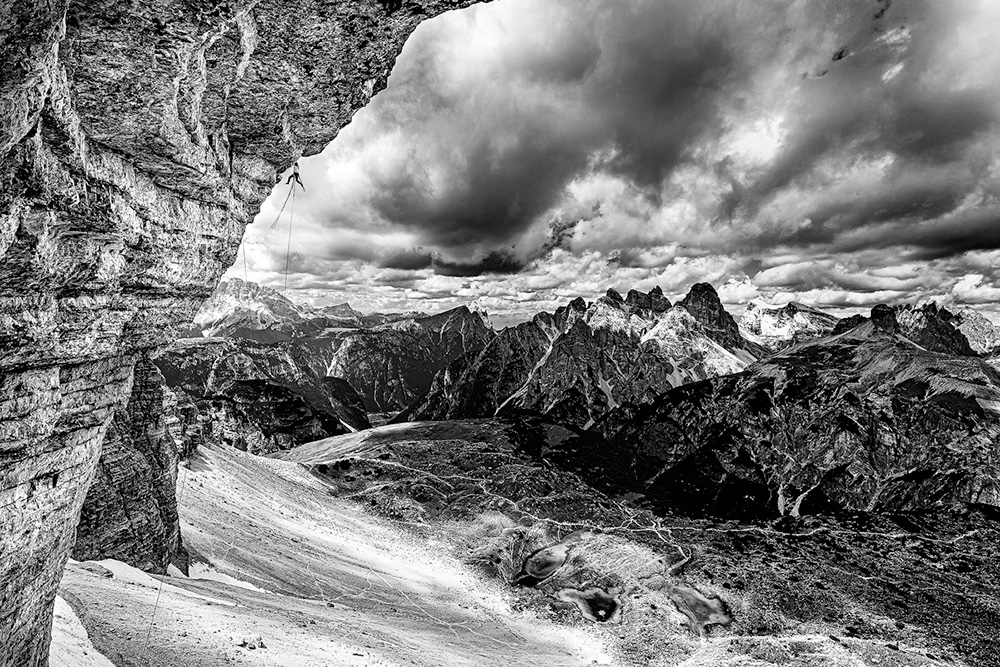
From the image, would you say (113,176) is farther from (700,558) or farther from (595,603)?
(700,558)

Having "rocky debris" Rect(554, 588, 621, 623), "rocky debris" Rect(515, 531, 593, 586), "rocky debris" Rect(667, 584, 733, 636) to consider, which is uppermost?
"rocky debris" Rect(667, 584, 733, 636)

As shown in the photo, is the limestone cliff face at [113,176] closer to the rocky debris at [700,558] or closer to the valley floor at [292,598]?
the valley floor at [292,598]

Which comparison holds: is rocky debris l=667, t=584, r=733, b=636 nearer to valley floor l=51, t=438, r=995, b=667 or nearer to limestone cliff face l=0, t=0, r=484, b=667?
valley floor l=51, t=438, r=995, b=667

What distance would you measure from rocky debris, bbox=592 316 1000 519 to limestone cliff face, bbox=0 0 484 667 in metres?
113

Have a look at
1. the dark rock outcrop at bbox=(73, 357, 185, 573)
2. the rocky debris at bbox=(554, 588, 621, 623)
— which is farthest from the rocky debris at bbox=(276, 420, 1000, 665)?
the dark rock outcrop at bbox=(73, 357, 185, 573)

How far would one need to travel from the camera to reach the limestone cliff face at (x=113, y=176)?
35.9 feet

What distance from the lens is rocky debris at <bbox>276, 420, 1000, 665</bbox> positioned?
54500mm

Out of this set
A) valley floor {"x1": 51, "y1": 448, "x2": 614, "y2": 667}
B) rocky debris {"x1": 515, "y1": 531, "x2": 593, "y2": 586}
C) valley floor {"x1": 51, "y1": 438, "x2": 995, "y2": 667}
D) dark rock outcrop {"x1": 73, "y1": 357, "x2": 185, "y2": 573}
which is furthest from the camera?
rocky debris {"x1": 515, "y1": 531, "x2": 593, "y2": 586}

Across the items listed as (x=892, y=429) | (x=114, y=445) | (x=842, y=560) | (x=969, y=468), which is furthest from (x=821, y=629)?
(x=892, y=429)

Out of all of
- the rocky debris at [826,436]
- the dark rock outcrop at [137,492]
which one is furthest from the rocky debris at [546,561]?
the dark rock outcrop at [137,492]

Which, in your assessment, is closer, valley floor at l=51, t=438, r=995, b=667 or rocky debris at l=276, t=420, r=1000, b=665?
valley floor at l=51, t=438, r=995, b=667

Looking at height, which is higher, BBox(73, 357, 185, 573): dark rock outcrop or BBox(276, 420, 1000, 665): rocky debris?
BBox(73, 357, 185, 573): dark rock outcrop

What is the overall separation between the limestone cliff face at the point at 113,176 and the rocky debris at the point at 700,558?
49356mm

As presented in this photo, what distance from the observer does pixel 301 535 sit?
6156cm
